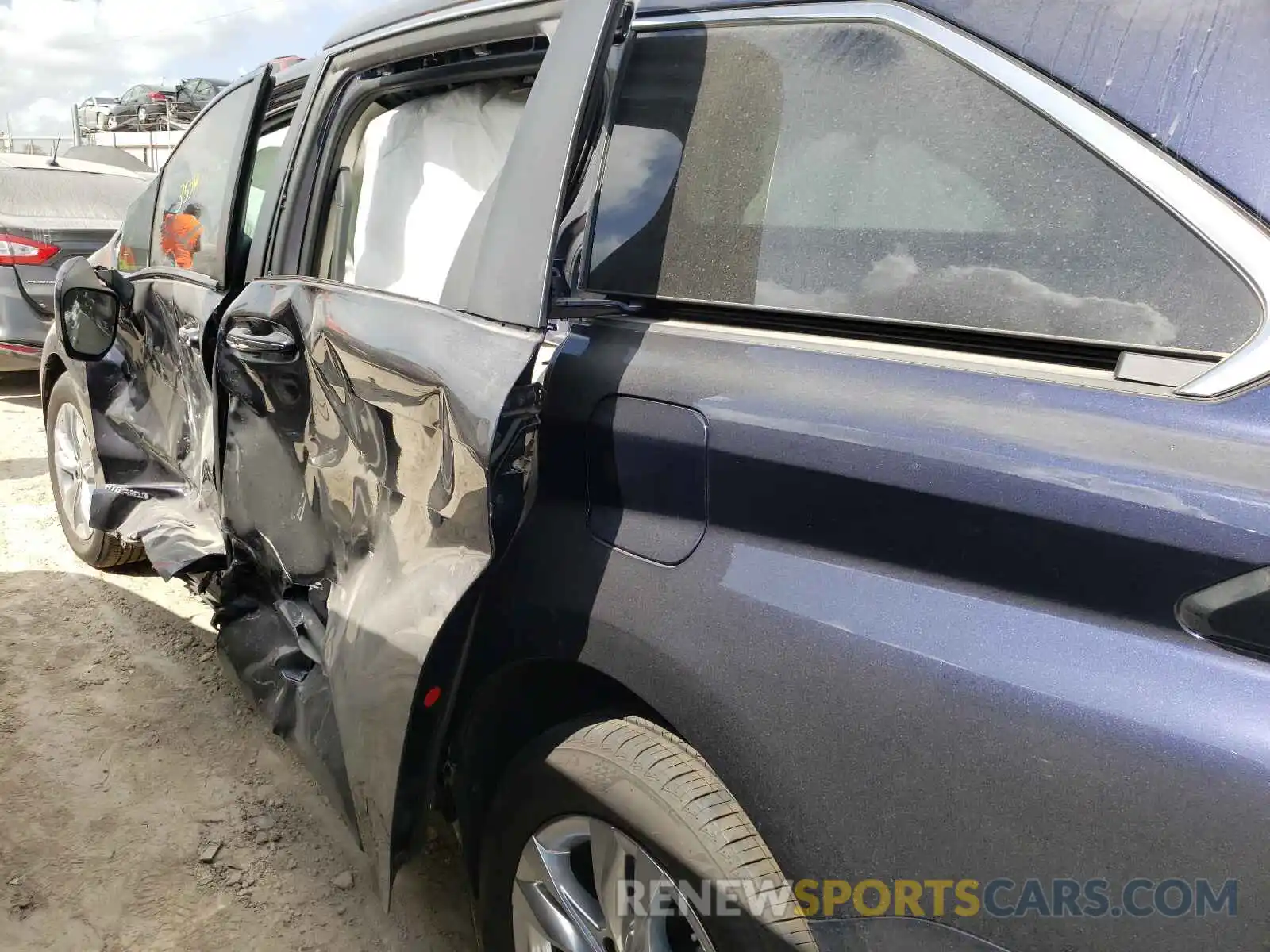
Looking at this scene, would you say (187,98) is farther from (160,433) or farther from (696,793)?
(696,793)

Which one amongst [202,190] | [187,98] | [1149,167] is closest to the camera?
[1149,167]

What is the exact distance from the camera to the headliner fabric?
83.5 inches

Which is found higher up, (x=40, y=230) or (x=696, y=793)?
(x=40, y=230)

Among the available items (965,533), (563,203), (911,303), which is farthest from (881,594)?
(563,203)

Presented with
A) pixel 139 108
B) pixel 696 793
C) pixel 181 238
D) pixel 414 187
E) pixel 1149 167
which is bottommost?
pixel 696 793

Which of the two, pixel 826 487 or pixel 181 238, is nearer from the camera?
pixel 826 487

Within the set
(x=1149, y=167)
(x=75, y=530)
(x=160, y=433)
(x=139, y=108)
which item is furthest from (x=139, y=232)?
(x=139, y=108)

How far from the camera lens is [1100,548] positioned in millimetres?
885

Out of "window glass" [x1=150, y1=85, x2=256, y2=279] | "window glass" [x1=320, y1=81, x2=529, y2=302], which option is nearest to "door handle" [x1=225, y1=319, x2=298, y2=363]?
"window glass" [x1=320, y1=81, x2=529, y2=302]

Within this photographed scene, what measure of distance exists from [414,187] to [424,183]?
3 cm

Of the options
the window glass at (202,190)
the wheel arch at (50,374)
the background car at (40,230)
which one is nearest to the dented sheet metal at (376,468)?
the window glass at (202,190)

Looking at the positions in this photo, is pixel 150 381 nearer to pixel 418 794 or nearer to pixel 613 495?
pixel 418 794

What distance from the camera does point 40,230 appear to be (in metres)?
5.46

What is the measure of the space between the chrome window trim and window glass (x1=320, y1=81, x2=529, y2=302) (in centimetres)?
118
